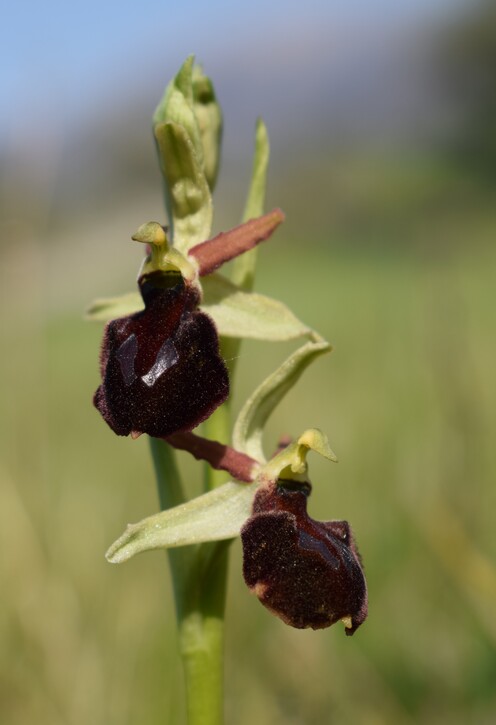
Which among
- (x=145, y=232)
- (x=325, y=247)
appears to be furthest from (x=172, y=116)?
(x=325, y=247)

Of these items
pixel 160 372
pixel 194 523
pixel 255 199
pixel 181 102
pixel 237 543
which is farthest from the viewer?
pixel 237 543

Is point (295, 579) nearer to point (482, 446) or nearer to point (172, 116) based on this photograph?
point (172, 116)

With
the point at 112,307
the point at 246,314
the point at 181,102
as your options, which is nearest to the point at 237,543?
the point at 112,307

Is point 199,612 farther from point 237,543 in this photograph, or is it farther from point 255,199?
point 237,543

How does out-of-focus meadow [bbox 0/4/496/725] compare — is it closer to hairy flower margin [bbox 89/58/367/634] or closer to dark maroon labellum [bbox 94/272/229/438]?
hairy flower margin [bbox 89/58/367/634]

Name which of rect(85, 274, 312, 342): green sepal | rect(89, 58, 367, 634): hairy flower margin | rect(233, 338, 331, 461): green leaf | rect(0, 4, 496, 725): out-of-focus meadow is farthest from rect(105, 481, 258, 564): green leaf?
rect(0, 4, 496, 725): out-of-focus meadow

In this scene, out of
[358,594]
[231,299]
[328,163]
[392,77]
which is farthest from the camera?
[392,77]
